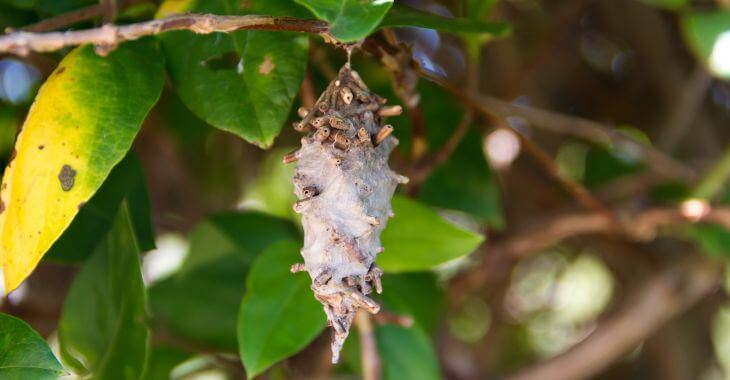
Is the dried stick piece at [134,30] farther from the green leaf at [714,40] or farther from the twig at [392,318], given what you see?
the green leaf at [714,40]

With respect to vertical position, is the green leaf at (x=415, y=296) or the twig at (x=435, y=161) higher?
the twig at (x=435, y=161)

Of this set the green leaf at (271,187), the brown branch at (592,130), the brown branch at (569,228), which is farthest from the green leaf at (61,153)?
the green leaf at (271,187)

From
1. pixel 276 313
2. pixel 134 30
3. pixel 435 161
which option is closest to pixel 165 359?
pixel 276 313

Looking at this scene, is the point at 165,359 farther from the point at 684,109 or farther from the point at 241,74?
the point at 684,109

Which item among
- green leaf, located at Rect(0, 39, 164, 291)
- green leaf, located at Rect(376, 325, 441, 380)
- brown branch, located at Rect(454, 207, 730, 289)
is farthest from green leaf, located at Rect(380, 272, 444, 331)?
green leaf, located at Rect(0, 39, 164, 291)

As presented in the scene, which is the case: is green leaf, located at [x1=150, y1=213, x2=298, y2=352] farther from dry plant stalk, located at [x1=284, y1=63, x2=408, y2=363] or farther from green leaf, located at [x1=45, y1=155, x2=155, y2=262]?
dry plant stalk, located at [x1=284, y1=63, x2=408, y2=363]

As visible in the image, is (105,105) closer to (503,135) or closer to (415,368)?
(415,368)
